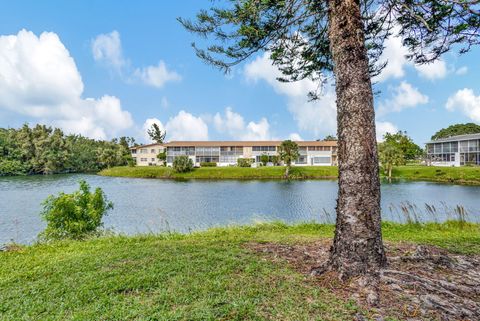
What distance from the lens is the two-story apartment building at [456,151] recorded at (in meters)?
54.0

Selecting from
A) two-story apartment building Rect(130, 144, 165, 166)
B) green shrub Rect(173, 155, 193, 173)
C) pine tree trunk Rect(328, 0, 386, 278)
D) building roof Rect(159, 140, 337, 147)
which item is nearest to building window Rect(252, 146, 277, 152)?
building roof Rect(159, 140, 337, 147)

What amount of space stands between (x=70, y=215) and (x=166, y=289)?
826 cm

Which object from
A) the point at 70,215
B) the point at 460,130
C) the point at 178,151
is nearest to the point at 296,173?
the point at 178,151

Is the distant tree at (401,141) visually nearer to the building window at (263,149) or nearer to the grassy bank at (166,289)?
the building window at (263,149)

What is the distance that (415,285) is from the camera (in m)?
3.45

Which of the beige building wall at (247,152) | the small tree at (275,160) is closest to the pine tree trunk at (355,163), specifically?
the small tree at (275,160)

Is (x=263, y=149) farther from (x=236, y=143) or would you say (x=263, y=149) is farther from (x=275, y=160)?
(x=236, y=143)

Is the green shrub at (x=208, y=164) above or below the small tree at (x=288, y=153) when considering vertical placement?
below

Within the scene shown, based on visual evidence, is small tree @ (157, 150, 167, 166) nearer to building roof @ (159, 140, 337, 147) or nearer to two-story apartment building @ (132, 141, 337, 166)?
two-story apartment building @ (132, 141, 337, 166)

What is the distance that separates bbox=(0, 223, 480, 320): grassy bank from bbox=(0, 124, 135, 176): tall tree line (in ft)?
249

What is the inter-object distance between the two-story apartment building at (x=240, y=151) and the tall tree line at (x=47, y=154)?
56.0ft

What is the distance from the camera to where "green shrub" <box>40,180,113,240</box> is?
32.4ft

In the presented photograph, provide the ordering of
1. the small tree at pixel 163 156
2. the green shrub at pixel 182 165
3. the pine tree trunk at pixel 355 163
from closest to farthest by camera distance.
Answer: the pine tree trunk at pixel 355 163, the green shrub at pixel 182 165, the small tree at pixel 163 156

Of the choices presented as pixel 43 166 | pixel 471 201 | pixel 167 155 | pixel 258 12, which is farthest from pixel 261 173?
pixel 43 166
